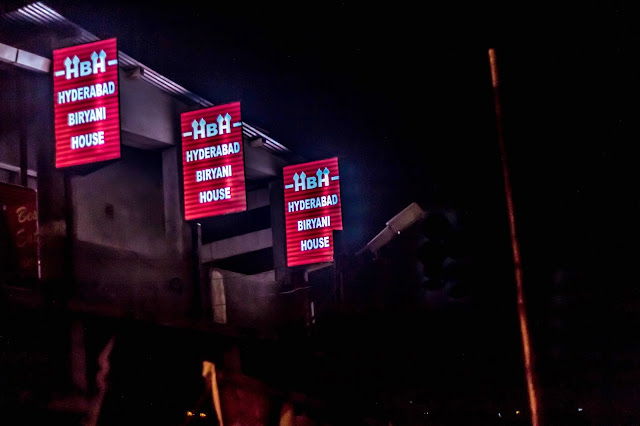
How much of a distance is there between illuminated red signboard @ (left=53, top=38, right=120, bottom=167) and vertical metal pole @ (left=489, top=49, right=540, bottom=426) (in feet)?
25.7

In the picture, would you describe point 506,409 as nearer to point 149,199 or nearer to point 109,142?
point 149,199

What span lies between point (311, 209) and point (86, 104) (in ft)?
35.5

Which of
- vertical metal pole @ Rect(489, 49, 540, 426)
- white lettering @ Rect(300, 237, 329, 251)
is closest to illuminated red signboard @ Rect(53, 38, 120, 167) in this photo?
vertical metal pole @ Rect(489, 49, 540, 426)

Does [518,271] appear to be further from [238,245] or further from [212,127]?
[238,245]

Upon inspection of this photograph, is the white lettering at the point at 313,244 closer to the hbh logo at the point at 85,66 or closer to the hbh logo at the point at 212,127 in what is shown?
the hbh logo at the point at 212,127

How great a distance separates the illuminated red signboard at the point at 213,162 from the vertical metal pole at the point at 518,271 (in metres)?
9.28

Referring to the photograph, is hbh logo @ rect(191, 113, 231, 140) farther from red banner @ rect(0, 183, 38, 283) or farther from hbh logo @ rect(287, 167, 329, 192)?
hbh logo @ rect(287, 167, 329, 192)

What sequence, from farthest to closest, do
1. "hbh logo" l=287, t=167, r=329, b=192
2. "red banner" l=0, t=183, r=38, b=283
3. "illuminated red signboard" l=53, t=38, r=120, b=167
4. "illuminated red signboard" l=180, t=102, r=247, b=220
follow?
1. "hbh logo" l=287, t=167, r=329, b=192
2. "illuminated red signboard" l=180, t=102, r=247, b=220
3. "illuminated red signboard" l=53, t=38, r=120, b=167
4. "red banner" l=0, t=183, r=38, b=283

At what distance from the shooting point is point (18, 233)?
13.2 metres

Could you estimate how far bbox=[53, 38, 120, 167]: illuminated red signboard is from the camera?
14211mm

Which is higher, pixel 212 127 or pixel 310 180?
pixel 212 127

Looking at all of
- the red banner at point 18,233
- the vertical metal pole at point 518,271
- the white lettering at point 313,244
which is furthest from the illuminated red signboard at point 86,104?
the white lettering at point 313,244

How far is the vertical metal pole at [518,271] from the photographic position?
8568mm

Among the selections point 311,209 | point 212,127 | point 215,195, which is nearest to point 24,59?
point 212,127
